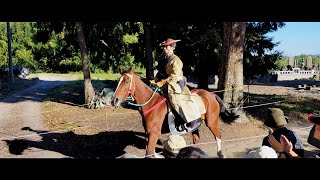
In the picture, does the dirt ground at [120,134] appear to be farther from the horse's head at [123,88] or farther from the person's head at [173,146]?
the person's head at [173,146]

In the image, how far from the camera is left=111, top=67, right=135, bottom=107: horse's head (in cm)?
555

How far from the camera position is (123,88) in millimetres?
5598

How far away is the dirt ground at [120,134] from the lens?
743cm

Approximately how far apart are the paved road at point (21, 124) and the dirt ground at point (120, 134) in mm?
404

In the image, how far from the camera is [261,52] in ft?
46.0

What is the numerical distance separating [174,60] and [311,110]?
7.53 m

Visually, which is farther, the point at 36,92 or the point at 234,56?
the point at 36,92

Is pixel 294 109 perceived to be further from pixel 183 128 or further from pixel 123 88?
pixel 123 88

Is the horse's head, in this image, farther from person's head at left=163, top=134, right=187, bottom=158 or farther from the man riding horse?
person's head at left=163, top=134, right=187, bottom=158

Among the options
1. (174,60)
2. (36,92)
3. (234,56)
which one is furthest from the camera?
(36,92)

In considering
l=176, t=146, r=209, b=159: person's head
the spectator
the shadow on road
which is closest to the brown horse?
the shadow on road

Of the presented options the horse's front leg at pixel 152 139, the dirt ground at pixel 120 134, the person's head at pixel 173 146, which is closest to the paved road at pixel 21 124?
the dirt ground at pixel 120 134
